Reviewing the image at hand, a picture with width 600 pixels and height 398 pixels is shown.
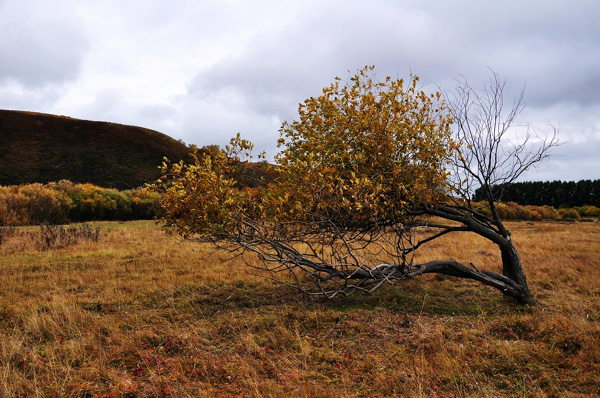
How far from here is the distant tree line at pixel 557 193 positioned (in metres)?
90.2

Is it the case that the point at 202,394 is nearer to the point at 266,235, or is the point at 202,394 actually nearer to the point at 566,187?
the point at 266,235

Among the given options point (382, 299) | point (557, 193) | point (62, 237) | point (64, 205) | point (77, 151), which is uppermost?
point (77, 151)

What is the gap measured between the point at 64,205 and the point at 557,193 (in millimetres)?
107566

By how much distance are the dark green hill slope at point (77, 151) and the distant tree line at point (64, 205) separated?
20741 millimetres

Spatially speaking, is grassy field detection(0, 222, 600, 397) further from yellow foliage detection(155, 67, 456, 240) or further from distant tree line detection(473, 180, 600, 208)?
distant tree line detection(473, 180, 600, 208)

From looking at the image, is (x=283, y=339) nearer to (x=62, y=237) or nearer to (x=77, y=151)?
(x=62, y=237)

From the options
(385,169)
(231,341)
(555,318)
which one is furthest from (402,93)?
(231,341)

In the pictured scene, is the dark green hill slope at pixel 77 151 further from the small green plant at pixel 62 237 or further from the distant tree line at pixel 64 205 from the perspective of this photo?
the small green plant at pixel 62 237

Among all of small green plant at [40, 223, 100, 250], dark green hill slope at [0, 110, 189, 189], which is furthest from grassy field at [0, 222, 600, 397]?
dark green hill slope at [0, 110, 189, 189]

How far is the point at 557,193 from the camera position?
94.7 meters

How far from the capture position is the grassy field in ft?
17.9

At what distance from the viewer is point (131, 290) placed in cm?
1121

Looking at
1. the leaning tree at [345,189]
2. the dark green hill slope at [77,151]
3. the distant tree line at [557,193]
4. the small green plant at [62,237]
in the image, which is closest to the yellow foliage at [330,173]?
the leaning tree at [345,189]

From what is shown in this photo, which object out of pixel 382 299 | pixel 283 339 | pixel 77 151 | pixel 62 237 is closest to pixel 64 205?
pixel 62 237
